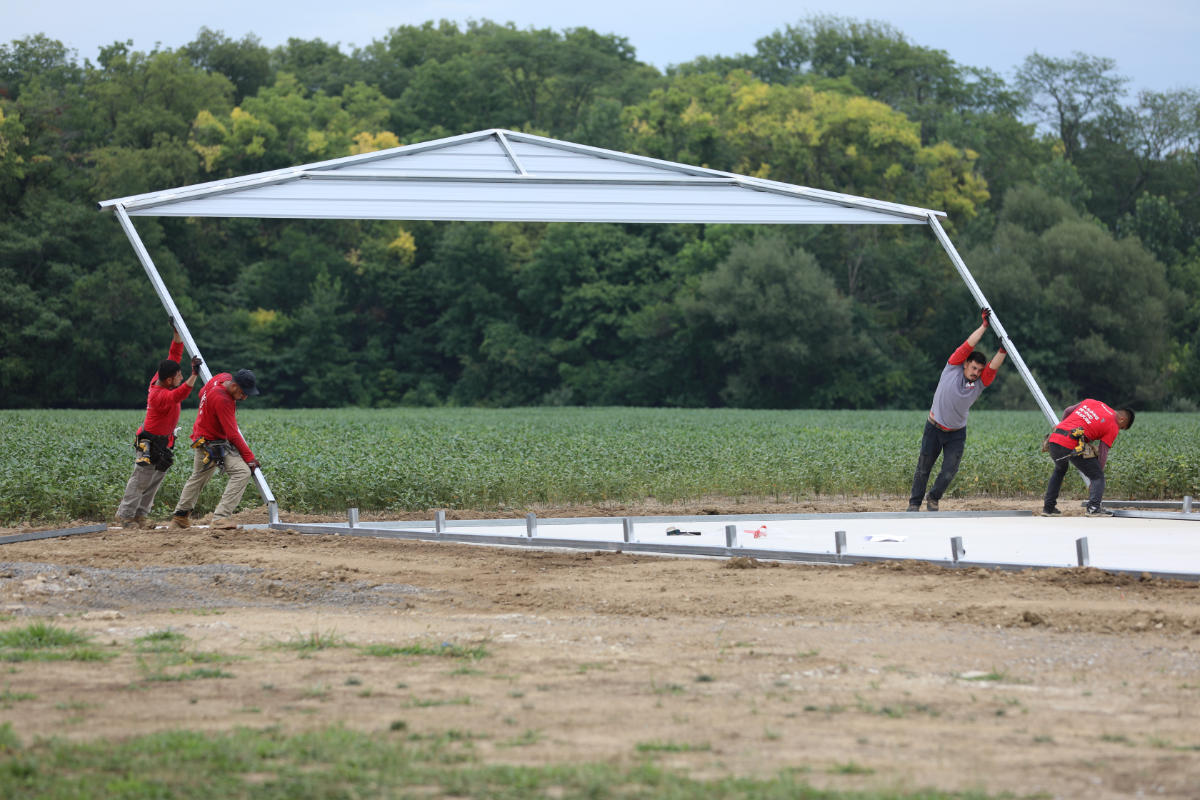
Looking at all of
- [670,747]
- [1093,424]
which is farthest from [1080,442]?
[670,747]

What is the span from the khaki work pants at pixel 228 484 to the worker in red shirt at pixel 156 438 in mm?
318

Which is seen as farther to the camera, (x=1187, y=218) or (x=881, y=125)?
(x=1187, y=218)

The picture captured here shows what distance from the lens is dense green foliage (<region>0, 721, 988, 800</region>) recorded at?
4645mm

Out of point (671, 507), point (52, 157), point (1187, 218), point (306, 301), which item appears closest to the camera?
point (671, 507)

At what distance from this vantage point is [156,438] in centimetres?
1275

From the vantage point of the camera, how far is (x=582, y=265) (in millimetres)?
61344

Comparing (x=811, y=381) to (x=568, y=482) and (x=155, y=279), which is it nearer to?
(x=568, y=482)

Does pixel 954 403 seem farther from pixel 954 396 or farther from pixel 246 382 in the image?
pixel 246 382

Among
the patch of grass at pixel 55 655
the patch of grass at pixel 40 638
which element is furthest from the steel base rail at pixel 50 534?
the patch of grass at pixel 55 655

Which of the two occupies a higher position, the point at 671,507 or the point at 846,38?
the point at 846,38

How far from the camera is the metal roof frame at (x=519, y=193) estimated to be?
13.5 metres

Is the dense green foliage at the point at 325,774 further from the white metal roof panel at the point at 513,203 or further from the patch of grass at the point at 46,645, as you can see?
the white metal roof panel at the point at 513,203

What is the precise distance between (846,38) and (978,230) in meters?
23.6

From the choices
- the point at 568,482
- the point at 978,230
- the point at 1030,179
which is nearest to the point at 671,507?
the point at 568,482
